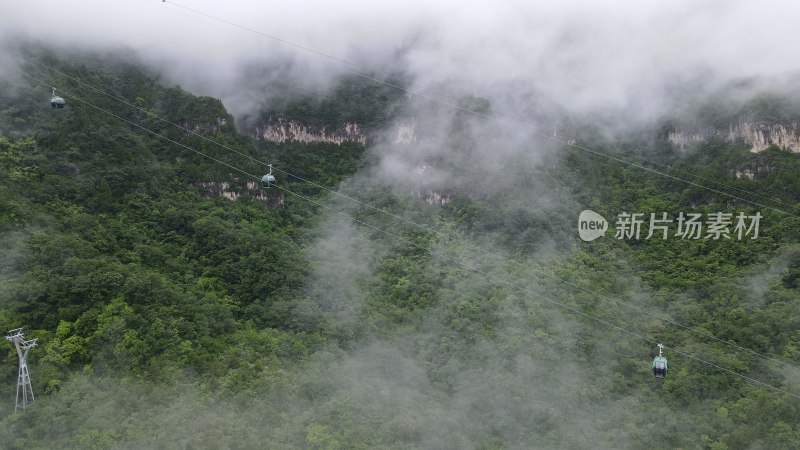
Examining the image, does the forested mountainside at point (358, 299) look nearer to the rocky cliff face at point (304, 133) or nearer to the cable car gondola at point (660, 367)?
the rocky cliff face at point (304, 133)

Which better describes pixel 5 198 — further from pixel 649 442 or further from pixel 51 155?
pixel 649 442

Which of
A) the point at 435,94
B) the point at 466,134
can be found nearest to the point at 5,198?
the point at 466,134

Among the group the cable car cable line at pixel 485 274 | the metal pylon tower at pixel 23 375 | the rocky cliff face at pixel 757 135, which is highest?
the rocky cliff face at pixel 757 135

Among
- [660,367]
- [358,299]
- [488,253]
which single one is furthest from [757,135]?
[660,367]

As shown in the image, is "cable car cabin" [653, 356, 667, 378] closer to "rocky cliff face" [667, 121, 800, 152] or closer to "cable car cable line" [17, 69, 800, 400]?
"cable car cable line" [17, 69, 800, 400]

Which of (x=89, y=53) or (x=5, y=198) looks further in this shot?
(x=89, y=53)

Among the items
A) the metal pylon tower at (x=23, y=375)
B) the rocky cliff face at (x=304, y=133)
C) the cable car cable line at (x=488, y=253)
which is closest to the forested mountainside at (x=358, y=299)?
the cable car cable line at (x=488, y=253)

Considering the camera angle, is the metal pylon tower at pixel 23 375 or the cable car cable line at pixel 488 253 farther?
the cable car cable line at pixel 488 253

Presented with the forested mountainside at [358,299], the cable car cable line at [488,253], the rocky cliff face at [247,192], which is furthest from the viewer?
the rocky cliff face at [247,192]
